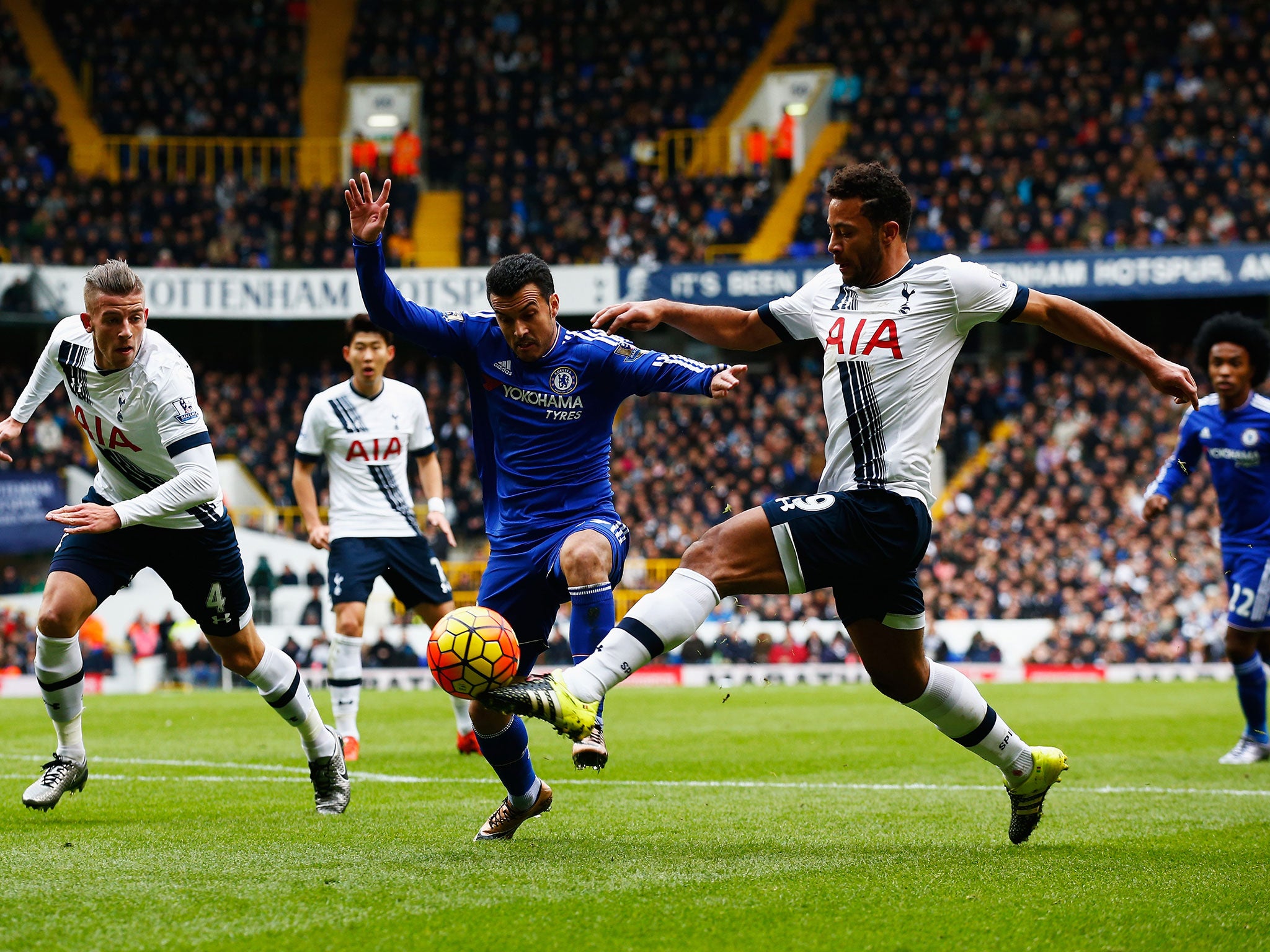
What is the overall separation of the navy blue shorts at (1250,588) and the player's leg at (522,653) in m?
5.84

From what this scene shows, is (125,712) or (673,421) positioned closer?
(125,712)

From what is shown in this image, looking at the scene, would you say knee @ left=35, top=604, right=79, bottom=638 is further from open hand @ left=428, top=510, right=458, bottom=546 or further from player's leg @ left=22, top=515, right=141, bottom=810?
open hand @ left=428, top=510, right=458, bottom=546

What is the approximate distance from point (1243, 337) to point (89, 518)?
7.78 meters

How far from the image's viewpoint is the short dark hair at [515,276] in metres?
6.13

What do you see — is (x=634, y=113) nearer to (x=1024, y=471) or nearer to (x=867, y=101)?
(x=867, y=101)

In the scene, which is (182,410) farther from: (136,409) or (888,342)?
(888,342)

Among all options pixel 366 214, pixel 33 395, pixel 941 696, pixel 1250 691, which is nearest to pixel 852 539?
pixel 941 696

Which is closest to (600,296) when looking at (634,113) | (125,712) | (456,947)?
(634,113)

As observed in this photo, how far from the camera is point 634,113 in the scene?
35406 mm

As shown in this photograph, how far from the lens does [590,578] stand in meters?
6.07

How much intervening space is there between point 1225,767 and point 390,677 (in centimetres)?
1538

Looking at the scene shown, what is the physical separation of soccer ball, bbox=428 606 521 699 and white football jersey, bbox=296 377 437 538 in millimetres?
5419

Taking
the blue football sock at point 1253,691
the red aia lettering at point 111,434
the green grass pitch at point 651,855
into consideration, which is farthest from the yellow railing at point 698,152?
the red aia lettering at point 111,434

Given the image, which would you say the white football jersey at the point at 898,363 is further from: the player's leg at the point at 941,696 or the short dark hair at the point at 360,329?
the short dark hair at the point at 360,329
